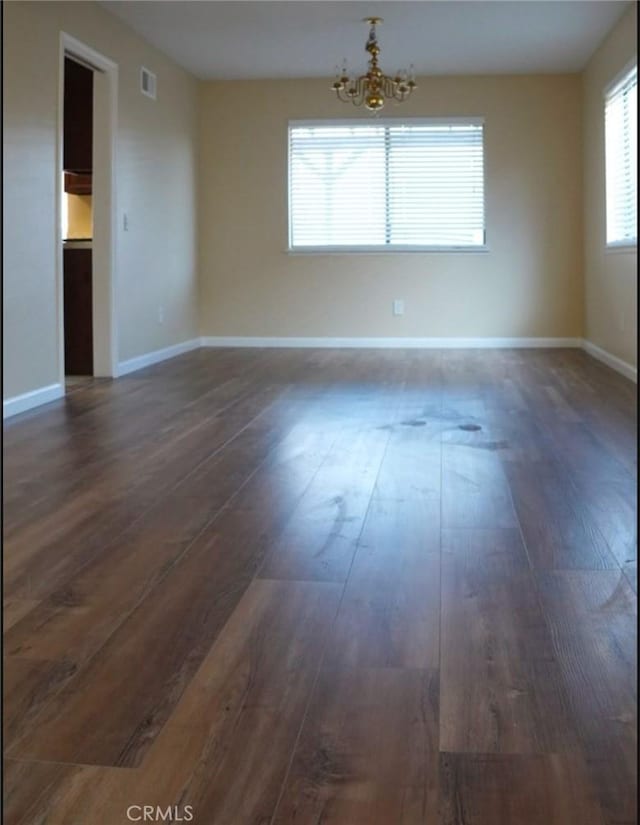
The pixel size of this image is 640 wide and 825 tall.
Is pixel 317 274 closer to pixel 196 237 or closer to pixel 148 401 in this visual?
pixel 196 237

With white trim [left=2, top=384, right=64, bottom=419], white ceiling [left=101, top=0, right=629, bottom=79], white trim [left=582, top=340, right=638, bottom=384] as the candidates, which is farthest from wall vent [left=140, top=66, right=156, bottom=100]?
white trim [left=582, top=340, right=638, bottom=384]

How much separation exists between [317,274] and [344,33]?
2486 mm

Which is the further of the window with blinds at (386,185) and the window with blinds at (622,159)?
the window with blinds at (386,185)

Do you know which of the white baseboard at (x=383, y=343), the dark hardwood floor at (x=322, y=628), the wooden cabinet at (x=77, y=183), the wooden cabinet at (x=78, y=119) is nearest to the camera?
the dark hardwood floor at (x=322, y=628)

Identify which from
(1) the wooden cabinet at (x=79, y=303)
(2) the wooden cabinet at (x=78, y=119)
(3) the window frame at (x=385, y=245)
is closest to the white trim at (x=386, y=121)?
(3) the window frame at (x=385, y=245)

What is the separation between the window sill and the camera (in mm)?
8711

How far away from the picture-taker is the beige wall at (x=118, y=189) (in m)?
4.97

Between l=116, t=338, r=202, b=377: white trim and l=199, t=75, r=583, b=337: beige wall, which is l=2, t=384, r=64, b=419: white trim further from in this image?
l=199, t=75, r=583, b=337: beige wall

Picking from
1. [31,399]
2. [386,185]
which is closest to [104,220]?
[31,399]

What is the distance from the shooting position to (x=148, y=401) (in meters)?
5.37

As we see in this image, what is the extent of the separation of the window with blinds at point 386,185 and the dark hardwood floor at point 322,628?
486cm

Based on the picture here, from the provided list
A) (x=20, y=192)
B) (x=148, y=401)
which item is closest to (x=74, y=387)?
(x=148, y=401)

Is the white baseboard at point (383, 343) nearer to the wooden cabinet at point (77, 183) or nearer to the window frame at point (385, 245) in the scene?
the window frame at point (385, 245)

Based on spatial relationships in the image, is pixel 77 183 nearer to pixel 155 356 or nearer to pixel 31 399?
pixel 155 356
